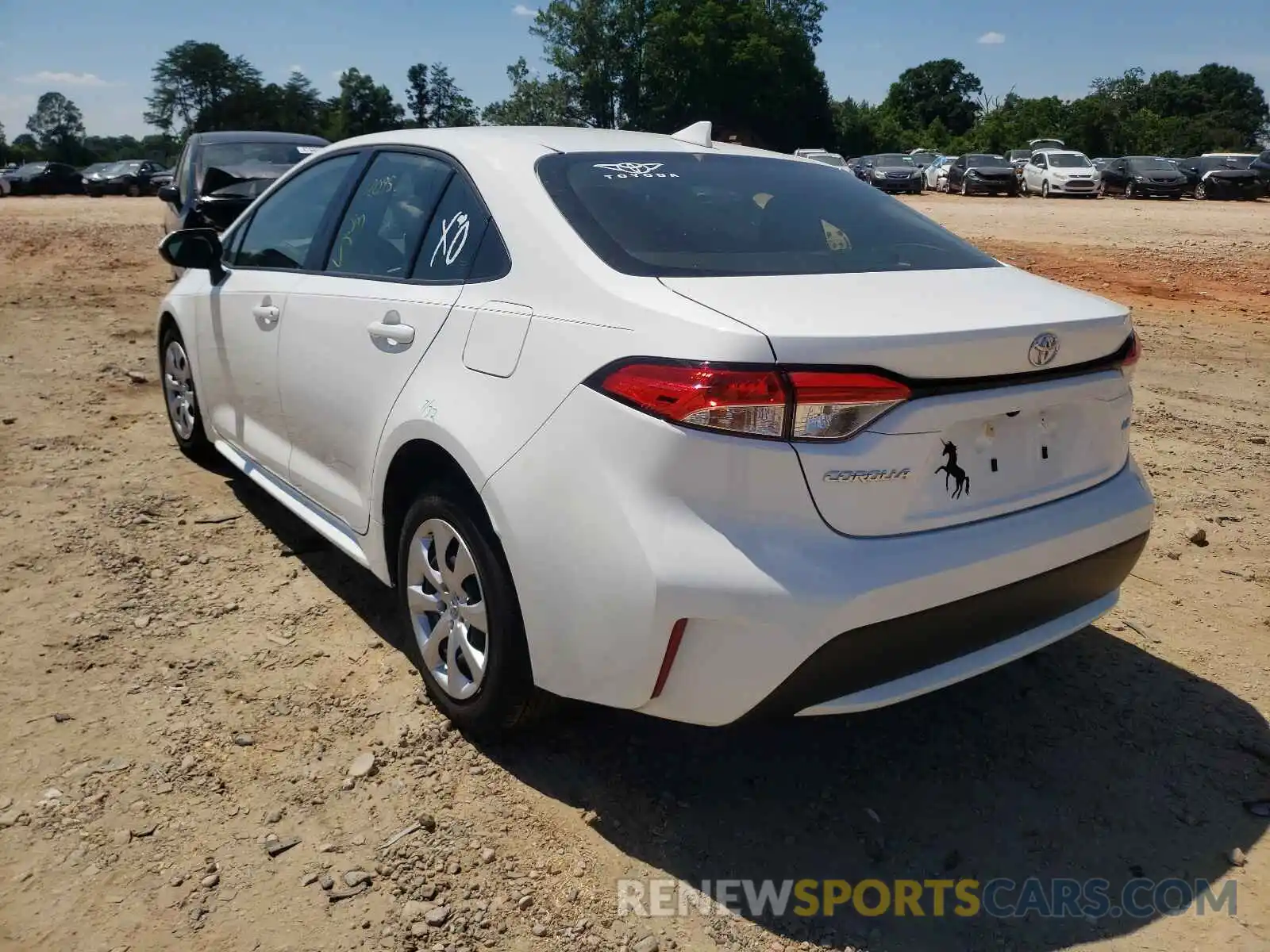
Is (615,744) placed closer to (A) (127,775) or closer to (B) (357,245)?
(A) (127,775)

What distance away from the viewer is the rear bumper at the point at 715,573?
2.10m

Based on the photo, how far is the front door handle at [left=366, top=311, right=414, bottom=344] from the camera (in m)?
2.88

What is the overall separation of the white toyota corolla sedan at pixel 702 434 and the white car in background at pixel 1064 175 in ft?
106

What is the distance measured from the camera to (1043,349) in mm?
2373

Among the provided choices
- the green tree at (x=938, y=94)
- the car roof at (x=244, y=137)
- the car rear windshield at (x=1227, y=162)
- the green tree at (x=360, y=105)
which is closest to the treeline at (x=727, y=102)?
the green tree at (x=360, y=105)

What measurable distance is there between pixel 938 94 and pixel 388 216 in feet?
345

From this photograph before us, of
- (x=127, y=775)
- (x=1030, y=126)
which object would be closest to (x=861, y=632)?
(x=127, y=775)

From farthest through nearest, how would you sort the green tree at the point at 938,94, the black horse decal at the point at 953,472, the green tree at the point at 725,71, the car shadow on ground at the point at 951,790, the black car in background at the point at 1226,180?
the green tree at the point at 938,94
the green tree at the point at 725,71
the black car in background at the point at 1226,180
the car shadow on ground at the point at 951,790
the black horse decal at the point at 953,472

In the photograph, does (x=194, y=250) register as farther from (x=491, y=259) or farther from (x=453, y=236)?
(x=491, y=259)

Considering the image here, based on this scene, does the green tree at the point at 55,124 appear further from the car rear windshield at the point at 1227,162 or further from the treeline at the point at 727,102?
the car rear windshield at the point at 1227,162

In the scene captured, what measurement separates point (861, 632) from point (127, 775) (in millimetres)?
2013

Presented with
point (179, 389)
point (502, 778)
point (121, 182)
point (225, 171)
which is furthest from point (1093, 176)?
point (121, 182)

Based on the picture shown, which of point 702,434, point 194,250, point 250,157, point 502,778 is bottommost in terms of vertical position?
point 502,778

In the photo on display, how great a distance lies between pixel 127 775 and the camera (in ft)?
8.98
